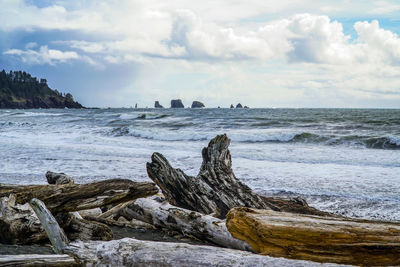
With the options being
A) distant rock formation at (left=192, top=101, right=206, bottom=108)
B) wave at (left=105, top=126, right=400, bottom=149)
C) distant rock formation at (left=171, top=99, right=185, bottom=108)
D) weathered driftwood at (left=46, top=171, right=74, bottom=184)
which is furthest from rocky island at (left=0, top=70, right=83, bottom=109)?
weathered driftwood at (left=46, top=171, right=74, bottom=184)

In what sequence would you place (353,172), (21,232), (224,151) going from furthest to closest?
(353,172), (224,151), (21,232)

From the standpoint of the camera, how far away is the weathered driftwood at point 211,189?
4.96 m

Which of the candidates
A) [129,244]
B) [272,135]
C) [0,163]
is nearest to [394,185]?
[129,244]

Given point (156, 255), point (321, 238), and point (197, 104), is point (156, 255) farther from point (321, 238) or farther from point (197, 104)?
point (197, 104)

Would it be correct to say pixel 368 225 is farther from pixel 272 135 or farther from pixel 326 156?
pixel 272 135

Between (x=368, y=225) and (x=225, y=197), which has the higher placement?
(x=368, y=225)

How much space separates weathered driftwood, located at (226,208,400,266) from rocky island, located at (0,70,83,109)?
142 metres

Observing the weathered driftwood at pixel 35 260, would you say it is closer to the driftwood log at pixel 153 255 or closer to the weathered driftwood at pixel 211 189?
the driftwood log at pixel 153 255

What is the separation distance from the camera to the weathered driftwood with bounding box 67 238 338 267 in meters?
2.39

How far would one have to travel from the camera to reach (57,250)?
270 cm

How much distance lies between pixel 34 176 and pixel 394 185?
8148mm

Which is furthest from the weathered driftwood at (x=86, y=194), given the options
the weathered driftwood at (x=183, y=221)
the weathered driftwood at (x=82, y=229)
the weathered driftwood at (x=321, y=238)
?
the weathered driftwood at (x=321, y=238)

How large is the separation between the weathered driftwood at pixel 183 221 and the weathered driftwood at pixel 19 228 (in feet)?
4.28

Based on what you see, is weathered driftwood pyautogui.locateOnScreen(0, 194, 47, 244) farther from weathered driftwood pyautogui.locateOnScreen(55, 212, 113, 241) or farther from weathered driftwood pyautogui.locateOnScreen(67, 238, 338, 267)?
weathered driftwood pyautogui.locateOnScreen(67, 238, 338, 267)
